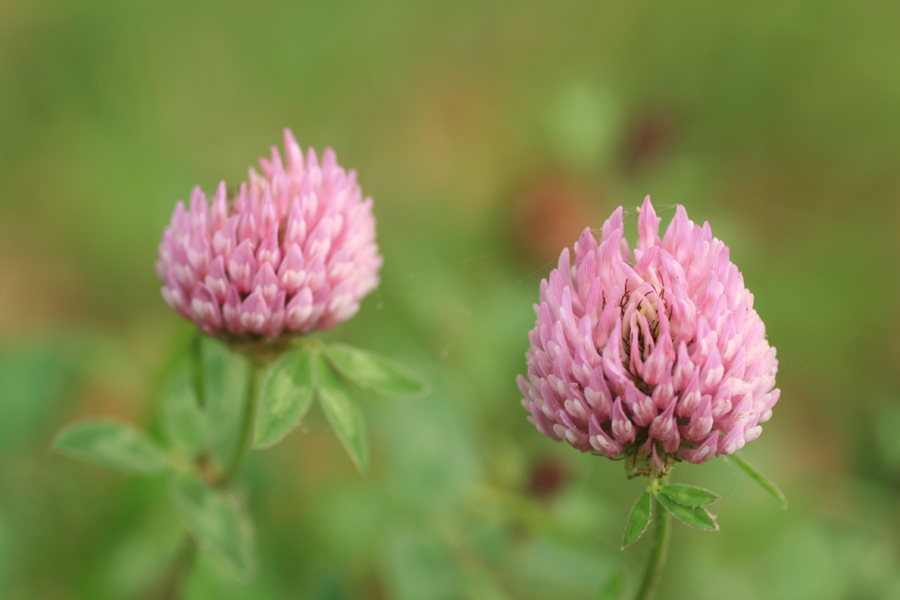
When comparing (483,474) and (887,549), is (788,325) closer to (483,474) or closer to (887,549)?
(887,549)

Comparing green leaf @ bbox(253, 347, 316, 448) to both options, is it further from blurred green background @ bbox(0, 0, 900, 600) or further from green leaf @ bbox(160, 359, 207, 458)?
blurred green background @ bbox(0, 0, 900, 600)

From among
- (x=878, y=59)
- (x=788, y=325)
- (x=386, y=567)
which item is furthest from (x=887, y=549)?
(x=878, y=59)

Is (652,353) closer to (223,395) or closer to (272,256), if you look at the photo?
(272,256)

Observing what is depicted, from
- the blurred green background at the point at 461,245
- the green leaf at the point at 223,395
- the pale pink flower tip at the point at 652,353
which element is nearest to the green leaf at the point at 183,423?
the green leaf at the point at 223,395

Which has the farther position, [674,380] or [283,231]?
[283,231]

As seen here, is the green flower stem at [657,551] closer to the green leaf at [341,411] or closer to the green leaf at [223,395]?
the green leaf at [341,411]

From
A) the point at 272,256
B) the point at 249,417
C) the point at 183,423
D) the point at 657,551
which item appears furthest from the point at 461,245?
Answer: the point at 657,551
